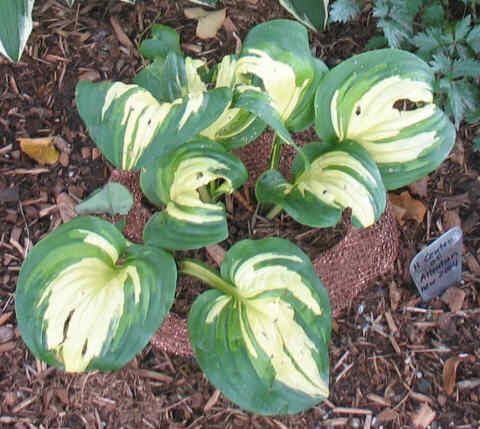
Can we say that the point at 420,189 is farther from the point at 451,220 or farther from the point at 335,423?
the point at 335,423

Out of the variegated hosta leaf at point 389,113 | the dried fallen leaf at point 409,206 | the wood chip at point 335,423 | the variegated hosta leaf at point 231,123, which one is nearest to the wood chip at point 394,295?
the dried fallen leaf at point 409,206

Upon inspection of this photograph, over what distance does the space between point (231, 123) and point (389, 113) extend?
25 centimetres

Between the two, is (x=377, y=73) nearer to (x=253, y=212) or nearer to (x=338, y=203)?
(x=338, y=203)

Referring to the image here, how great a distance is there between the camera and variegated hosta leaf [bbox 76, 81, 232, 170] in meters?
0.80

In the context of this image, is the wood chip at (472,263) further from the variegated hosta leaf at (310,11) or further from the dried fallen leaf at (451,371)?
the variegated hosta leaf at (310,11)

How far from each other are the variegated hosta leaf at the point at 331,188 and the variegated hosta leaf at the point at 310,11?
44 cm

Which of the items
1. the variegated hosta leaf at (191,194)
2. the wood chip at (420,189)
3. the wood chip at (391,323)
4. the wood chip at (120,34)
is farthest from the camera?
the wood chip at (120,34)

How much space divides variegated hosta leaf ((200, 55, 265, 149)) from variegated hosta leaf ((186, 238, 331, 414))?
205mm

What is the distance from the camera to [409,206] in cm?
131

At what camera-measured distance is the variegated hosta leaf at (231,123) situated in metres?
0.99

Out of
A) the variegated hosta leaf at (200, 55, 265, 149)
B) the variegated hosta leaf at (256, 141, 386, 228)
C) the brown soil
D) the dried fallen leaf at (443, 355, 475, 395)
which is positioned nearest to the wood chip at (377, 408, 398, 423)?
the brown soil

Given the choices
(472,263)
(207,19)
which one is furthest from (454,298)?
(207,19)

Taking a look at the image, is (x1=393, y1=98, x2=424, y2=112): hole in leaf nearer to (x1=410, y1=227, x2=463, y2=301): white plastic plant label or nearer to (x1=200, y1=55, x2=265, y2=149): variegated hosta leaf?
(x1=410, y1=227, x2=463, y2=301): white plastic plant label

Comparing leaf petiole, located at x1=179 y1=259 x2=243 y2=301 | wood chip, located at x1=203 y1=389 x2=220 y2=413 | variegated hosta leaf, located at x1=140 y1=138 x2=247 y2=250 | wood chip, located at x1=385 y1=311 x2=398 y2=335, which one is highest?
variegated hosta leaf, located at x1=140 y1=138 x2=247 y2=250
